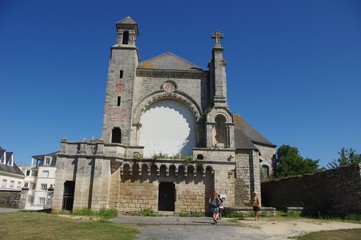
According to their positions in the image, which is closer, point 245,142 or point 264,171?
point 245,142

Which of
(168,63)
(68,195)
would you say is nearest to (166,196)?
(68,195)

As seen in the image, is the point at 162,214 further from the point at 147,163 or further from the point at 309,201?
the point at 309,201

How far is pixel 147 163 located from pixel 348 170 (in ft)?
37.7

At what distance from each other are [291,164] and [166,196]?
673 inches

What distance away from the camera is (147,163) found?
745 inches

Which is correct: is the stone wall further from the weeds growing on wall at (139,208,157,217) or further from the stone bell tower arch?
the stone bell tower arch

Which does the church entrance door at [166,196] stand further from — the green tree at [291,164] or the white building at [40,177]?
the white building at [40,177]

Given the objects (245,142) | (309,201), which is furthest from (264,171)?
(309,201)

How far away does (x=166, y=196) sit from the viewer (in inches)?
794

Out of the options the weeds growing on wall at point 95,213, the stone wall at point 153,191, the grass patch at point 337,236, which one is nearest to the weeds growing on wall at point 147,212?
the stone wall at point 153,191

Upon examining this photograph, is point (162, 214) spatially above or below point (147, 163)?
below

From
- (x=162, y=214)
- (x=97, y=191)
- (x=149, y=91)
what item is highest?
(x=149, y=91)

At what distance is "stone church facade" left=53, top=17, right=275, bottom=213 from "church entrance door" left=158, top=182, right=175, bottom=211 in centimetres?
7

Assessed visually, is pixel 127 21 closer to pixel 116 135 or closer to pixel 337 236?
pixel 116 135
